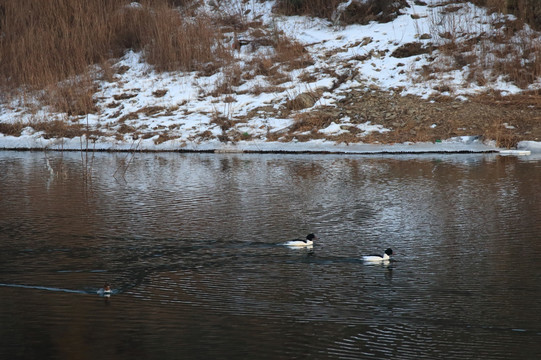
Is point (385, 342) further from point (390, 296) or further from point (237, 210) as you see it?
point (237, 210)

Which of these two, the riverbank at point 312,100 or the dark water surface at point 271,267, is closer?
the dark water surface at point 271,267

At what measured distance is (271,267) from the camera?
8.67 metres

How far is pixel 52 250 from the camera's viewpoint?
945cm

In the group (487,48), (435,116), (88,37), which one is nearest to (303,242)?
(435,116)

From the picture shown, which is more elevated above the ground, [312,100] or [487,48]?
[487,48]

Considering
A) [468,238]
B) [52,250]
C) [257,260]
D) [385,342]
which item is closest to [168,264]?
[257,260]

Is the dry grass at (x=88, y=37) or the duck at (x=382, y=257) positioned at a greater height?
the dry grass at (x=88, y=37)

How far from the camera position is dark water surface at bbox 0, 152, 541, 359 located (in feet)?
20.7

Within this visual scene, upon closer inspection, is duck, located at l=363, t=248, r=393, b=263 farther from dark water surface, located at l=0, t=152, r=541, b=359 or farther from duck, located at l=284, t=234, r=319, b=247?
duck, located at l=284, t=234, r=319, b=247

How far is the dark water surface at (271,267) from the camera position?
20.7 ft

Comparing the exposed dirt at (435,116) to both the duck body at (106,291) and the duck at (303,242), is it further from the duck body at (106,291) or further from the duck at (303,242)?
the duck body at (106,291)

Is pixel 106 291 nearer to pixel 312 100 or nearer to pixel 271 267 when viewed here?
pixel 271 267

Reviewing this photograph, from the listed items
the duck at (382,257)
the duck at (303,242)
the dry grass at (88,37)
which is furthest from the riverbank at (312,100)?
the duck at (382,257)

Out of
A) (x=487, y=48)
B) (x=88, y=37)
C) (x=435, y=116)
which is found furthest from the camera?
(x=88, y=37)
